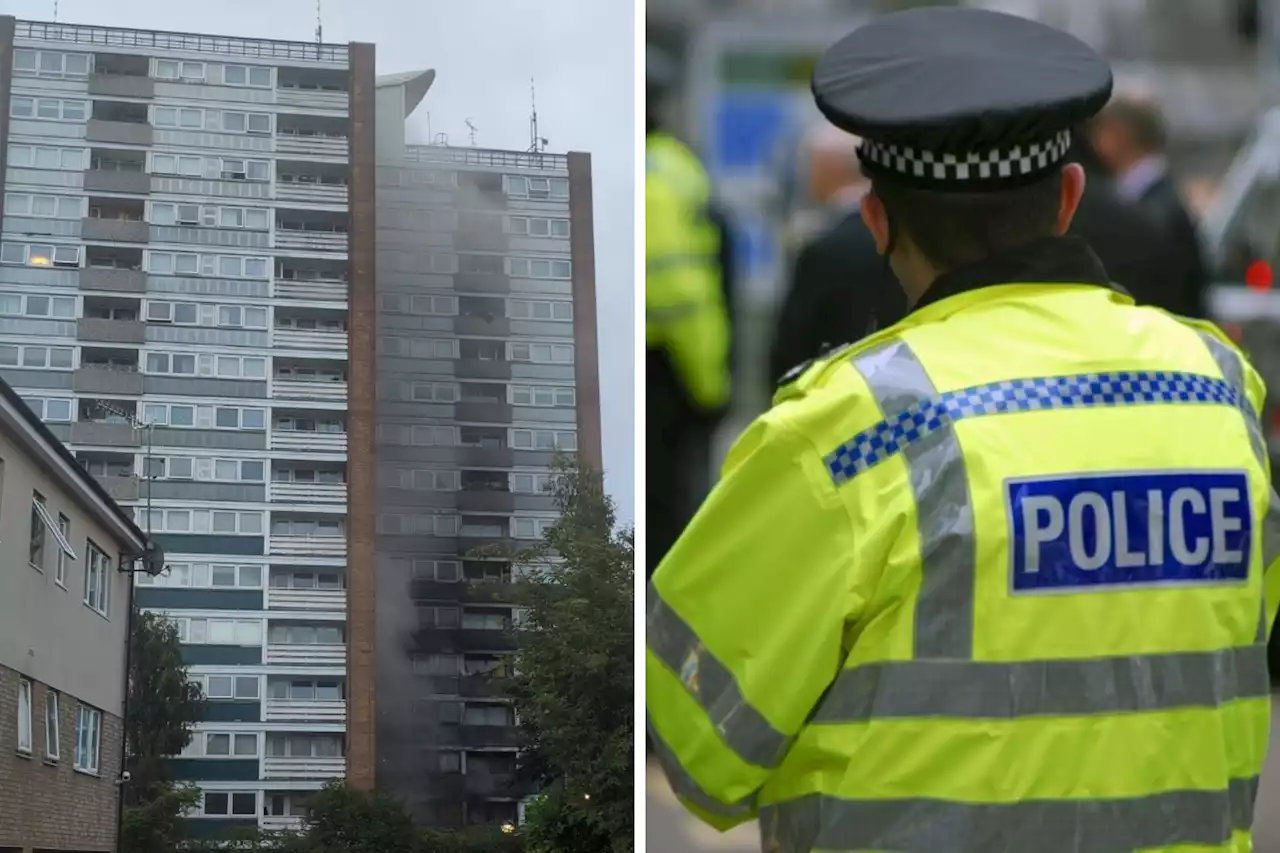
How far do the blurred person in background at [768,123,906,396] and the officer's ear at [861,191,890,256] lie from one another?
0.63 m

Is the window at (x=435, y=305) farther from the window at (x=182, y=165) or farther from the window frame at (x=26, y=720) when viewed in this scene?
the window frame at (x=26, y=720)

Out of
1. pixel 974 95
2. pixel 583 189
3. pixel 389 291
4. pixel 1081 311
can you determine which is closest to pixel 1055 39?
pixel 974 95

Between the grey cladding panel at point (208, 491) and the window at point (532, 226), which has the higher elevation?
the window at point (532, 226)

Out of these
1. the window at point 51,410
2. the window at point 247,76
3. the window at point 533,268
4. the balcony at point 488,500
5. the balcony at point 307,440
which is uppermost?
the window at point 247,76

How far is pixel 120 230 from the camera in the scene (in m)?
5.70

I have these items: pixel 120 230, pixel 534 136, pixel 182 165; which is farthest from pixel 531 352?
pixel 120 230

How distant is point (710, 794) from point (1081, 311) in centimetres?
67

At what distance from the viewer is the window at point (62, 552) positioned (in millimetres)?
5459

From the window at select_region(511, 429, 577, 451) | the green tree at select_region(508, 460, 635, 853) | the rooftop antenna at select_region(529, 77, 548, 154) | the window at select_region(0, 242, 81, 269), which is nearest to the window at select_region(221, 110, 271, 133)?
the window at select_region(0, 242, 81, 269)

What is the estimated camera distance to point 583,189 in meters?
5.14

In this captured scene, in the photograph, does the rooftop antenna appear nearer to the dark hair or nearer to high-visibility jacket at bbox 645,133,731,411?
high-visibility jacket at bbox 645,133,731,411

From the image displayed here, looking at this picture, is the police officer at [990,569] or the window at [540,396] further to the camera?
the window at [540,396]

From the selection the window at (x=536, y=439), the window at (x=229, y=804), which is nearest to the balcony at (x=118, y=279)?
the window at (x=536, y=439)

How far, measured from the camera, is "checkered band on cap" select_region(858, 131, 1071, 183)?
148 cm
